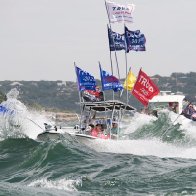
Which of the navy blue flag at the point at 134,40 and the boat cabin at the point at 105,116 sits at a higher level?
the navy blue flag at the point at 134,40

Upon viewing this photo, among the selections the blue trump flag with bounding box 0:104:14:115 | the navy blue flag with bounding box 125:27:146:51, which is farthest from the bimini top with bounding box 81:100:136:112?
the blue trump flag with bounding box 0:104:14:115

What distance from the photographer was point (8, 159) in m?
23.5

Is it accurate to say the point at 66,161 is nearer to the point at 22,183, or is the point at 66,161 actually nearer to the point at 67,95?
the point at 22,183

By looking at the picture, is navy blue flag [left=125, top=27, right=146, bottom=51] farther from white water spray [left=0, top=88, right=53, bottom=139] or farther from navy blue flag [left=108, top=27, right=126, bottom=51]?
white water spray [left=0, top=88, right=53, bottom=139]

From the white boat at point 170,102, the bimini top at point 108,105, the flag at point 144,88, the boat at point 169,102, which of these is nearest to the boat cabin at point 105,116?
the bimini top at point 108,105

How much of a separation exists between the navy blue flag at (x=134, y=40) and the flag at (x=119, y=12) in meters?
0.89

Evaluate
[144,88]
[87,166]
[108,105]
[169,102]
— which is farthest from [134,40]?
[169,102]

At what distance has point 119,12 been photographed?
106 feet

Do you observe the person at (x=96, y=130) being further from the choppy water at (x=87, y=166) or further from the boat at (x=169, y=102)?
the boat at (x=169, y=102)

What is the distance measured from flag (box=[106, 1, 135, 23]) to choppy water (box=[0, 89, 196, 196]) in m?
6.24

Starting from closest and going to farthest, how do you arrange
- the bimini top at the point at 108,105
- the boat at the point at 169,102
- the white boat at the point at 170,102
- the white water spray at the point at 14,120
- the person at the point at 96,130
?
1. the person at the point at 96,130
2. the bimini top at the point at 108,105
3. the white water spray at the point at 14,120
4. the boat at the point at 169,102
5. the white boat at the point at 170,102

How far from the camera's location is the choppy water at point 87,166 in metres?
17.1

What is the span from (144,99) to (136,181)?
9.74 meters

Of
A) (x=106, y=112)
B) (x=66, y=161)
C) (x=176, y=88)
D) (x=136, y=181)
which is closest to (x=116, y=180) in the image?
(x=136, y=181)
